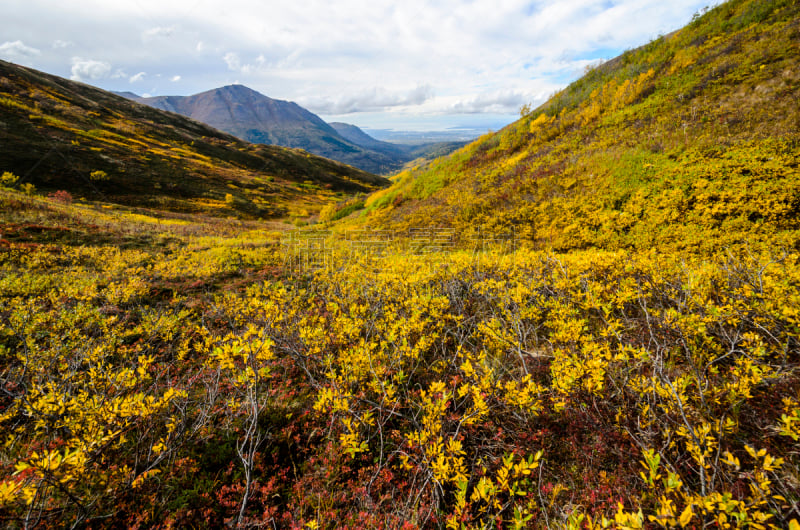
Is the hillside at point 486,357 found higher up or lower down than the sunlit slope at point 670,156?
lower down

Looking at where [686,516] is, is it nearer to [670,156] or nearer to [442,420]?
[442,420]

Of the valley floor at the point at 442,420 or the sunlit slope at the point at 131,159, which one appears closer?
the valley floor at the point at 442,420

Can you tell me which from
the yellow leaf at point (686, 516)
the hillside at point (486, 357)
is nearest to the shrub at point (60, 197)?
the hillside at point (486, 357)

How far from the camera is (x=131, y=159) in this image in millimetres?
50219

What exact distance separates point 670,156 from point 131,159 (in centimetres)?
7566

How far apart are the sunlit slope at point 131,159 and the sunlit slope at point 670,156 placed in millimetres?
44181

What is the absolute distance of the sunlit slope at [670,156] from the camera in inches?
292

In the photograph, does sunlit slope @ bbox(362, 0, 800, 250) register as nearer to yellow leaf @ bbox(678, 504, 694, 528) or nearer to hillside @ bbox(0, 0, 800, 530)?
hillside @ bbox(0, 0, 800, 530)

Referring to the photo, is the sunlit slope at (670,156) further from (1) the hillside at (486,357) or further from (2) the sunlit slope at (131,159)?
(2) the sunlit slope at (131,159)

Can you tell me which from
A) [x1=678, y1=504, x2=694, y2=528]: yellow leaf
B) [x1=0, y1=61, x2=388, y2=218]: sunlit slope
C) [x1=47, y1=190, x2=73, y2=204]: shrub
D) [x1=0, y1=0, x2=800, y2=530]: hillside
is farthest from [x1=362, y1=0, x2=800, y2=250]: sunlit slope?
[x1=0, y1=61, x2=388, y2=218]: sunlit slope

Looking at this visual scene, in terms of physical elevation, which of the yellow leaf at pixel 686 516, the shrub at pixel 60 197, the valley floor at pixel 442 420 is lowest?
the shrub at pixel 60 197

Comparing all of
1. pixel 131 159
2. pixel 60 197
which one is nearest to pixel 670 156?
pixel 60 197

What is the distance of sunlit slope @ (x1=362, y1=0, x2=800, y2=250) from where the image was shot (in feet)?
24.3

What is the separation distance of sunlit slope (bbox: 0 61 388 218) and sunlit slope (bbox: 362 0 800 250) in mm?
44181
